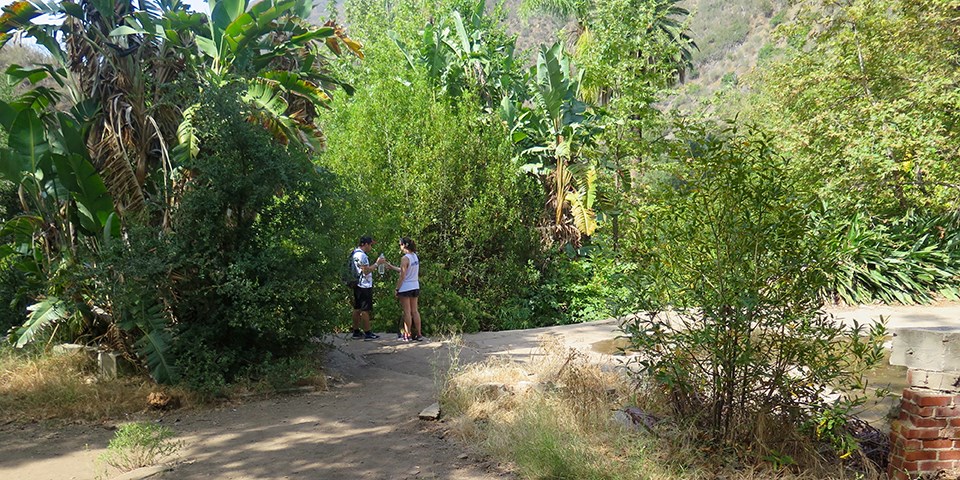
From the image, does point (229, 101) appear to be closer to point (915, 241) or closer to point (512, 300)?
point (512, 300)

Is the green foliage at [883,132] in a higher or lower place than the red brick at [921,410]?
higher

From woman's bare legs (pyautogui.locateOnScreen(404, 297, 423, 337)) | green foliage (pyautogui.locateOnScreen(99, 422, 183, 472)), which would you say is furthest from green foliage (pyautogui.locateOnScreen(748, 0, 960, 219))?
green foliage (pyautogui.locateOnScreen(99, 422, 183, 472))

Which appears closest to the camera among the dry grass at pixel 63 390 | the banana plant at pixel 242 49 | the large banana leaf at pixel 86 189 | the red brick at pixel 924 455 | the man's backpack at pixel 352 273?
the red brick at pixel 924 455

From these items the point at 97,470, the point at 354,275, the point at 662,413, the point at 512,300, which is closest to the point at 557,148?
the point at 512,300

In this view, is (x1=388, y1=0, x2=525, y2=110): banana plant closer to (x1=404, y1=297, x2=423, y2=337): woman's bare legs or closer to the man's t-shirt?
the man's t-shirt

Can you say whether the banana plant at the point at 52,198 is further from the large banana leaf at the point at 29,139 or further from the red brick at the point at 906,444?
the red brick at the point at 906,444

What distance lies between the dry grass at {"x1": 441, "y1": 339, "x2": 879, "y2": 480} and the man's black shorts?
4.13m

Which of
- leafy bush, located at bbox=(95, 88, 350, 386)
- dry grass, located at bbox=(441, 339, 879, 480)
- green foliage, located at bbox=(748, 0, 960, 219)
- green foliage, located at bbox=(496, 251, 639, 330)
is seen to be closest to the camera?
dry grass, located at bbox=(441, 339, 879, 480)

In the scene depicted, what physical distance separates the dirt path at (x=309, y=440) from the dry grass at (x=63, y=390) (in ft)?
0.88

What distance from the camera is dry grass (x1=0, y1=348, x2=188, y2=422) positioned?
700 cm

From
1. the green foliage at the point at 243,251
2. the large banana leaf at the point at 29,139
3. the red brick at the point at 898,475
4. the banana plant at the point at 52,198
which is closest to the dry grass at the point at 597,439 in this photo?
the red brick at the point at 898,475

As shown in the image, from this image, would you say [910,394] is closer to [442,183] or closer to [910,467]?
[910,467]

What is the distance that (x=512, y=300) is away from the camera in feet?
49.3

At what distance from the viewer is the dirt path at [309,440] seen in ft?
17.8
